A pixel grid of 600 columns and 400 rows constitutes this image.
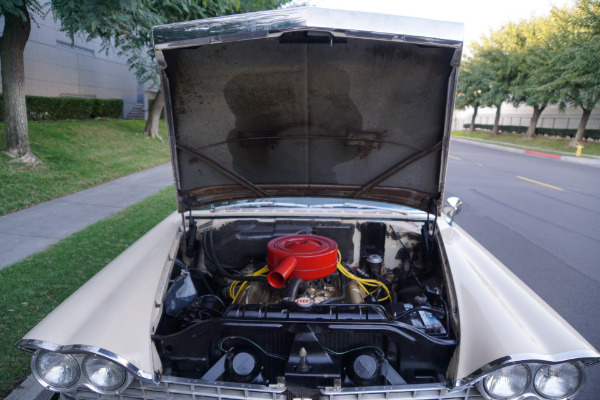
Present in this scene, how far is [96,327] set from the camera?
72.7 inches

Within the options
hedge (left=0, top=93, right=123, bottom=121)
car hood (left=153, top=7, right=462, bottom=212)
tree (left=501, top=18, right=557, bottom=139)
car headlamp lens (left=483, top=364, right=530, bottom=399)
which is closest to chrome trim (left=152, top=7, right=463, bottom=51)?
car hood (left=153, top=7, right=462, bottom=212)

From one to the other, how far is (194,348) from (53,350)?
1.96 feet

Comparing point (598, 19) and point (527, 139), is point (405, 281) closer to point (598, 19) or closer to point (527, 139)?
point (598, 19)

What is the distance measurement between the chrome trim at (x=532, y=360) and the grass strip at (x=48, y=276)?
74.1 inches

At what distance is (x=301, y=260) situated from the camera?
2301 millimetres

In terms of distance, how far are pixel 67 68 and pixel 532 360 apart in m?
20.1

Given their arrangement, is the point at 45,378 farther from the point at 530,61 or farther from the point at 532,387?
the point at 530,61

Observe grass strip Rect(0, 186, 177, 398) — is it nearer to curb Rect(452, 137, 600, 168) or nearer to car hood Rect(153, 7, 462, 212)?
car hood Rect(153, 7, 462, 212)

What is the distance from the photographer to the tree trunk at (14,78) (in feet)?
27.6

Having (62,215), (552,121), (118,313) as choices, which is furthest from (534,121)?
(118,313)

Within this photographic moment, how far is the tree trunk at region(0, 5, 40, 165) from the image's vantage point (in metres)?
8.40

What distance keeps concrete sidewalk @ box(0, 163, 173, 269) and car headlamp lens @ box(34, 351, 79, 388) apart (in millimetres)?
3322

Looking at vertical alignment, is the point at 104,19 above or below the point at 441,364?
above

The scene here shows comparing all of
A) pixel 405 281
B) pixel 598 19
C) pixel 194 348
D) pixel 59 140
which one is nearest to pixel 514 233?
pixel 405 281
